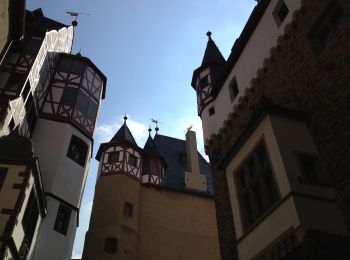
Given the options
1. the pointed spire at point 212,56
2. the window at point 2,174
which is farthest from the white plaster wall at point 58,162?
the pointed spire at point 212,56

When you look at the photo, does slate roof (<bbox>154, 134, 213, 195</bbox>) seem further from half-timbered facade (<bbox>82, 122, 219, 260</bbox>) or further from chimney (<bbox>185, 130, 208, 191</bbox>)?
chimney (<bbox>185, 130, 208, 191</bbox>)

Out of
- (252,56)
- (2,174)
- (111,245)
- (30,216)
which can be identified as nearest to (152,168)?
(111,245)

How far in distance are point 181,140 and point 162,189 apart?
34.2 ft

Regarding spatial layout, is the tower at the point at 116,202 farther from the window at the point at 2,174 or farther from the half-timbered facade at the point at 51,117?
the window at the point at 2,174

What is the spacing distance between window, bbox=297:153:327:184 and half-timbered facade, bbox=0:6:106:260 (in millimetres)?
8919

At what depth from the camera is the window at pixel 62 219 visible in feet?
54.7

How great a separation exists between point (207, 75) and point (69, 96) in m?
7.63

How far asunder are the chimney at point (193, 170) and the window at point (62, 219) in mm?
12907

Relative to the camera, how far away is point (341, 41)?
846 cm

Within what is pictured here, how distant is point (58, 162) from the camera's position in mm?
17750

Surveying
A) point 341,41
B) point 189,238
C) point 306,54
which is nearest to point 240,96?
point 306,54

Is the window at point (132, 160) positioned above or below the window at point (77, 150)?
above

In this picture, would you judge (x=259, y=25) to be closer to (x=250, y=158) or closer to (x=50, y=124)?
(x=250, y=158)

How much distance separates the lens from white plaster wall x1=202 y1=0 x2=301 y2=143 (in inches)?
461
